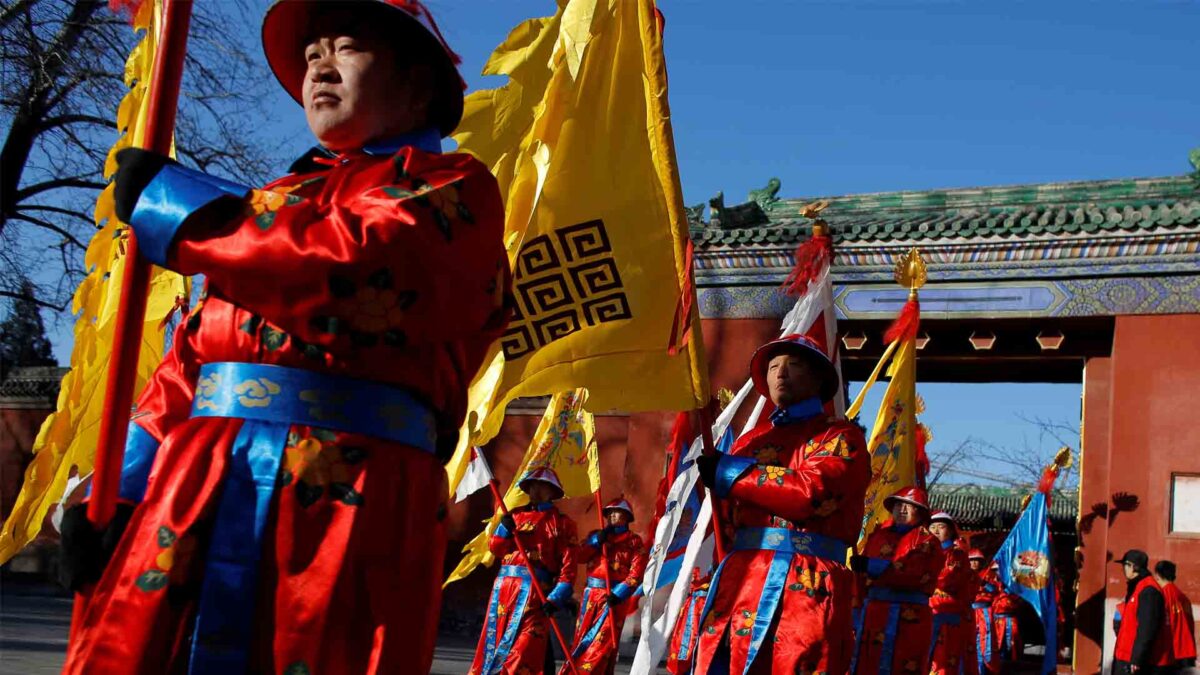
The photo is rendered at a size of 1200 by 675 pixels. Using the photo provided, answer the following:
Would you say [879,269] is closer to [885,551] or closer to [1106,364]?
[1106,364]

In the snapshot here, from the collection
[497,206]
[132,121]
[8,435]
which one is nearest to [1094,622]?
[132,121]

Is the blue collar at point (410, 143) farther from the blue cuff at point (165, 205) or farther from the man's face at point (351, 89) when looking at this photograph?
the blue cuff at point (165, 205)

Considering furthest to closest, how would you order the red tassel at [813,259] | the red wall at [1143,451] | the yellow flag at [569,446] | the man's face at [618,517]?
1. the red wall at [1143,451]
2. the man's face at [618,517]
3. the yellow flag at [569,446]
4. the red tassel at [813,259]

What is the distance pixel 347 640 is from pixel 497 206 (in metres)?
0.84

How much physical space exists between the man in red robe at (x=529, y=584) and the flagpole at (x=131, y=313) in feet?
23.0

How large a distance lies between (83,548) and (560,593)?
7974 millimetres

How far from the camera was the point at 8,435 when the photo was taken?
20.8m

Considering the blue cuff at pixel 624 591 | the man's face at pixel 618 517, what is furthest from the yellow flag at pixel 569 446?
the man's face at pixel 618 517

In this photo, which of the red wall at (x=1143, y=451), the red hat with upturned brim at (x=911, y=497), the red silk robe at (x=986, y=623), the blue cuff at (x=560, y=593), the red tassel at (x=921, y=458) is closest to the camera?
the red hat with upturned brim at (x=911, y=497)

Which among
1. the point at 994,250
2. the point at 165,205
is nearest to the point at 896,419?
the point at 994,250

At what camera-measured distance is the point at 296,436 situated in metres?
2.28

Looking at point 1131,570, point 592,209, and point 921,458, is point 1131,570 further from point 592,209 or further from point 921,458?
point 592,209

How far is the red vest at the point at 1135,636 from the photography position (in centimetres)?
1103

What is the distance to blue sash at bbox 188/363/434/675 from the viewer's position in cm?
220
